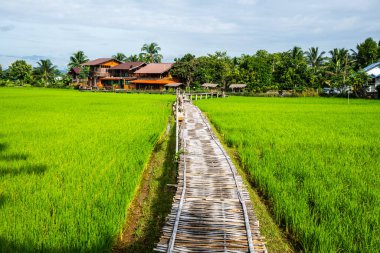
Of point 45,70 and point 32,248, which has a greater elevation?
point 45,70

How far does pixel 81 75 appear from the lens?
57.2m

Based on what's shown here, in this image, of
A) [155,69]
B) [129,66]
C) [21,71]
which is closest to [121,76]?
[129,66]

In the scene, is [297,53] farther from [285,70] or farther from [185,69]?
[185,69]

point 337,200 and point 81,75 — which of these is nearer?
point 337,200

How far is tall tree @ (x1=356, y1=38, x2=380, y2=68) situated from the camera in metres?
42.9

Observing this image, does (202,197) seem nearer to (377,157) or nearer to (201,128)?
(377,157)

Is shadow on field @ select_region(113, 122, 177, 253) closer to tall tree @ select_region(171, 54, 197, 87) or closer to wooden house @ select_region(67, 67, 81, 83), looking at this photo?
tall tree @ select_region(171, 54, 197, 87)

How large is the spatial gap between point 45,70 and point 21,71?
14.4 ft

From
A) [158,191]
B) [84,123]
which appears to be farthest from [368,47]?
[158,191]

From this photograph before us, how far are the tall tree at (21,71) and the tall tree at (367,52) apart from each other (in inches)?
2336

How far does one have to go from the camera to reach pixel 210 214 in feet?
13.4

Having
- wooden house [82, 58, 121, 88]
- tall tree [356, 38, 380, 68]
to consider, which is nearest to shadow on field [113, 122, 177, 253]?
tall tree [356, 38, 380, 68]

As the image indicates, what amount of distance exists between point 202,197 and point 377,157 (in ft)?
16.9

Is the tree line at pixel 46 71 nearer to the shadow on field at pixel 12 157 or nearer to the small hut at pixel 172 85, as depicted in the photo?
the small hut at pixel 172 85
